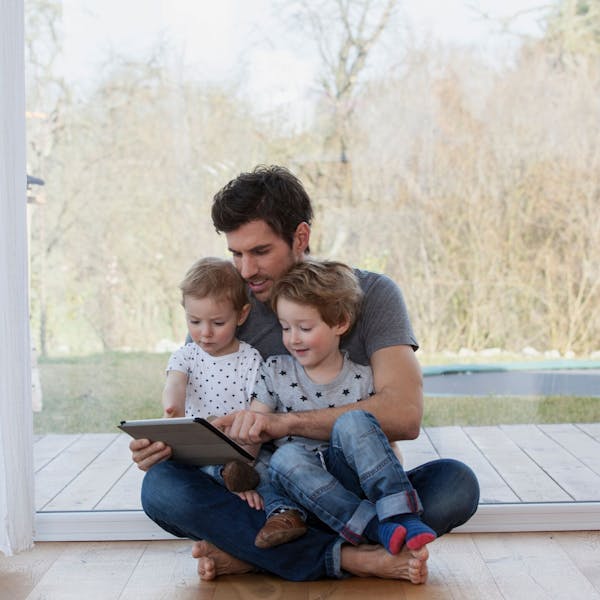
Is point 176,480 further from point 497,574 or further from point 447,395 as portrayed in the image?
point 447,395

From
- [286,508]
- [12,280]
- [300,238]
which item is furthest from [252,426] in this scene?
[12,280]

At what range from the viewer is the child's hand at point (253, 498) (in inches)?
104

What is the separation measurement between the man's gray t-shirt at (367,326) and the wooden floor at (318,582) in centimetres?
62

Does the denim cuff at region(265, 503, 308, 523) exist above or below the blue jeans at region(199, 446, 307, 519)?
below

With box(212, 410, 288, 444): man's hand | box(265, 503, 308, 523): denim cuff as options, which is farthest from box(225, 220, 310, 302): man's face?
box(265, 503, 308, 523): denim cuff

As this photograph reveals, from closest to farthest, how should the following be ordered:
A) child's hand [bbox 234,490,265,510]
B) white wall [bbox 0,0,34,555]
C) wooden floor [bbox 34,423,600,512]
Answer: child's hand [bbox 234,490,265,510] → white wall [bbox 0,0,34,555] → wooden floor [bbox 34,423,600,512]

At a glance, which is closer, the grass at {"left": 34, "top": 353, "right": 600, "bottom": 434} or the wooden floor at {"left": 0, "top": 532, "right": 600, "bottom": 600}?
the wooden floor at {"left": 0, "top": 532, "right": 600, "bottom": 600}

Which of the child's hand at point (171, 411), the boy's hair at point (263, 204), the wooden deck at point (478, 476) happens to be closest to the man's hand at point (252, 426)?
the child's hand at point (171, 411)

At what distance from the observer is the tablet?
244 cm

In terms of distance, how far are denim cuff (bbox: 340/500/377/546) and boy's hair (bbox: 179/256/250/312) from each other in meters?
0.65

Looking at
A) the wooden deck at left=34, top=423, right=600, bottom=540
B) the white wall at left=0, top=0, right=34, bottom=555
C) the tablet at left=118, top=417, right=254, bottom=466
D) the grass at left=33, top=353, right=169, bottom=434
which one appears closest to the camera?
the tablet at left=118, top=417, right=254, bottom=466

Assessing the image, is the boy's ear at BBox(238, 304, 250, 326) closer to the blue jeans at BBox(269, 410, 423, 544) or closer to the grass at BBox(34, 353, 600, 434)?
the blue jeans at BBox(269, 410, 423, 544)

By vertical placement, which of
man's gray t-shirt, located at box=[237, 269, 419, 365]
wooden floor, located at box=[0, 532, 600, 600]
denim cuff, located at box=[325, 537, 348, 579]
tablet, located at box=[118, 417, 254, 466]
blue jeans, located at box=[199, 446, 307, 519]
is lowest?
wooden floor, located at box=[0, 532, 600, 600]

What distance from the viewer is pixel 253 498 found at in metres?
2.66
